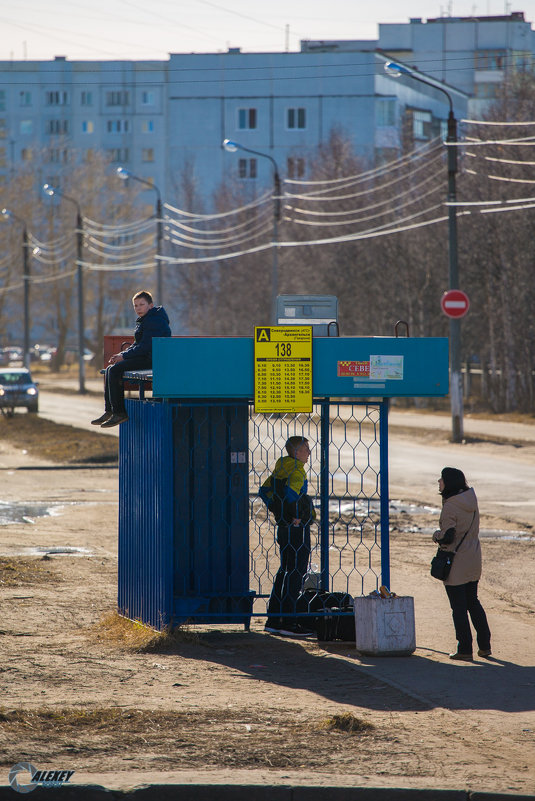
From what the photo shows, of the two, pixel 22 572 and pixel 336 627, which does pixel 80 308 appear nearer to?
pixel 22 572

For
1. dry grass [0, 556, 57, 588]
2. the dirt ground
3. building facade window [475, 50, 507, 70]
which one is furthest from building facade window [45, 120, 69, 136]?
the dirt ground

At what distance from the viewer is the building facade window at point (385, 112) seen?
8362 cm

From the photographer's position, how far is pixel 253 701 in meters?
7.02

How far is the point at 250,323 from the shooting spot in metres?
70.5

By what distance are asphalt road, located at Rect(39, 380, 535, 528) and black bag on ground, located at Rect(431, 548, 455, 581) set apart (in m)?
7.36

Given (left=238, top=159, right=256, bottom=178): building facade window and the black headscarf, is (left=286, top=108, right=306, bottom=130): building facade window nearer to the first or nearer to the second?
(left=238, top=159, right=256, bottom=178): building facade window

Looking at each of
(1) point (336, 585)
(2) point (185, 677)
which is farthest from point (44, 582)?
(2) point (185, 677)

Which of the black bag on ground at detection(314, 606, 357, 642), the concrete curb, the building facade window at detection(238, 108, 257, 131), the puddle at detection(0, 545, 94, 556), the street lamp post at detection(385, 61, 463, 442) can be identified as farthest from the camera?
the building facade window at detection(238, 108, 257, 131)

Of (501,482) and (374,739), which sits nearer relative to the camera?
(374,739)

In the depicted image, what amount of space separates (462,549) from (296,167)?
69146 millimetres

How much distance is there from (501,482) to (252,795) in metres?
15.9

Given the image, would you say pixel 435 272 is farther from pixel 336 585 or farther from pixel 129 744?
pixel 129 744

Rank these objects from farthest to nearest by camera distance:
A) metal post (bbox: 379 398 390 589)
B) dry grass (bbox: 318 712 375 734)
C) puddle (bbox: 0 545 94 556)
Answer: puddle (bbox: 0 545 94 556) < metal post (bbox: 379 398 390 589) < dry grass (bbox: 318 712 375 734)

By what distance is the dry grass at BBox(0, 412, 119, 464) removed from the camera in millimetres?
25984
